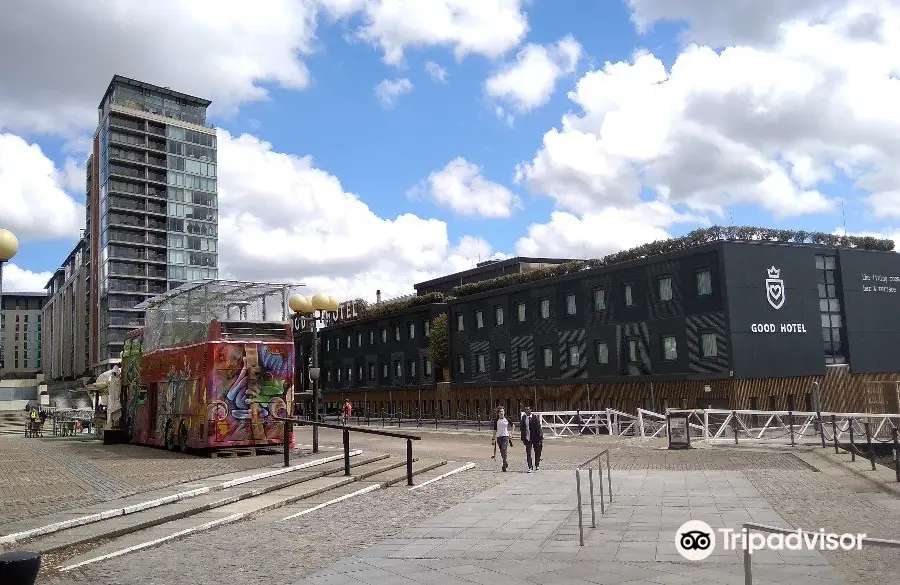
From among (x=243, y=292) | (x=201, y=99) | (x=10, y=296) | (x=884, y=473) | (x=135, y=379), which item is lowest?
(x=884, y=473)

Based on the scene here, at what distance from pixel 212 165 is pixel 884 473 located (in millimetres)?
99707

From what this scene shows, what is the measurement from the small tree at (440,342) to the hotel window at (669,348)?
2060cm

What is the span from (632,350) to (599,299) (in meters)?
3.87

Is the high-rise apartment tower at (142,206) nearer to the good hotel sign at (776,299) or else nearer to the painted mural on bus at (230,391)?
the painted mural on bus at (230,391)

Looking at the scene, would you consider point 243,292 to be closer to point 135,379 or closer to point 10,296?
point 135,379

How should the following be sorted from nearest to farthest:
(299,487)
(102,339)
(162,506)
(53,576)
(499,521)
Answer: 1. (53,576)
2. (499,521)
3. (162,506)
4. (299,487)
5. (102,339)

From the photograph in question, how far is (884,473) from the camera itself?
53.0 ft

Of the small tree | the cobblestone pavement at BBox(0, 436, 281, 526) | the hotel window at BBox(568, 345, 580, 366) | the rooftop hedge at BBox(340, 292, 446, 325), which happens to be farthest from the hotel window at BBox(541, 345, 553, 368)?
the cobblestone pavement at BBox(0, 436, 281, 526)

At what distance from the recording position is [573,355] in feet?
146

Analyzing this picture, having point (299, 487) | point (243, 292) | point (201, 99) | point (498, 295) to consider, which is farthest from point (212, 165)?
point (299, 487)

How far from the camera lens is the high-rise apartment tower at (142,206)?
9325 cm

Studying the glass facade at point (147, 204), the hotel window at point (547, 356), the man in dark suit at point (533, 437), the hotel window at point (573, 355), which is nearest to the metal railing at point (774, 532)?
the man in dark suit at point (533, 437)

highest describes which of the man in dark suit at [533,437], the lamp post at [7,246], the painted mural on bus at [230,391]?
the lamp post at [7,246]

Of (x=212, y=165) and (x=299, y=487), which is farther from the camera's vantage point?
(x=212, y=165)
